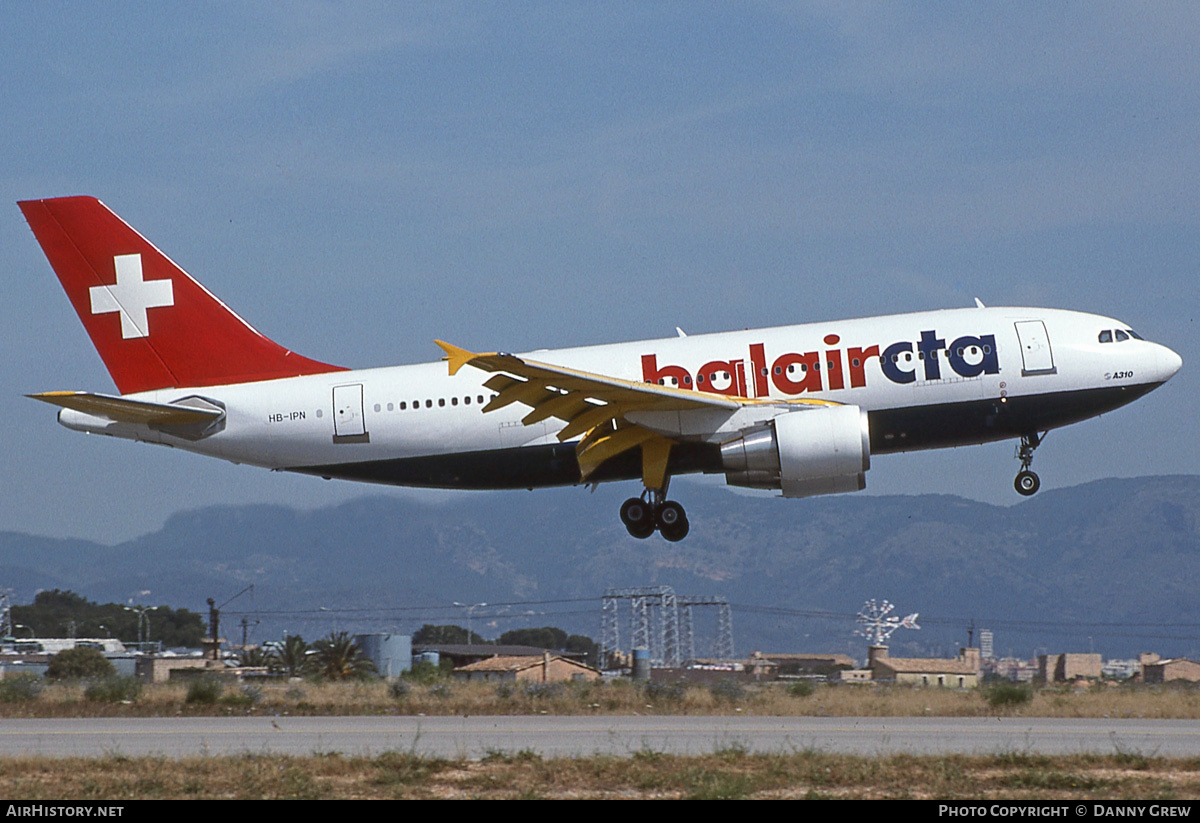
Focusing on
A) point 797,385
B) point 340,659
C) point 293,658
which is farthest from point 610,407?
point 293,658

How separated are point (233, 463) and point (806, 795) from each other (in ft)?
63.8

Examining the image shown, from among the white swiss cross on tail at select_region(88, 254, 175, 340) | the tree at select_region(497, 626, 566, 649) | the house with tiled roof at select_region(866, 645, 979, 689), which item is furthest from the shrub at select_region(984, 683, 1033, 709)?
the tree at select_region(497, 626, 566, 649)

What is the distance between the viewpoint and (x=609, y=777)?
1903 centimetres

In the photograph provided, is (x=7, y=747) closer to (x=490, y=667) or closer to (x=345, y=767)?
(x=345, y=767)

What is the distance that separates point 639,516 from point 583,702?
249 inches

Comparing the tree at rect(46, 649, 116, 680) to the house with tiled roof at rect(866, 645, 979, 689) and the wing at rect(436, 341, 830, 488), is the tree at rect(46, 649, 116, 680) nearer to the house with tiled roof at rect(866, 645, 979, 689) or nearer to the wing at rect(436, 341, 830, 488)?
the house with tiled roof at rect(866, 645, 979, 689)

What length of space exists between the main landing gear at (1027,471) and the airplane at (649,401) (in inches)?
2.0

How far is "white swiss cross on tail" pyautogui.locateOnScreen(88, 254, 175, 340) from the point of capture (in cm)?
3462

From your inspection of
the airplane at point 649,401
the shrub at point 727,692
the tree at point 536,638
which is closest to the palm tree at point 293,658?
the shrub at point 727,692

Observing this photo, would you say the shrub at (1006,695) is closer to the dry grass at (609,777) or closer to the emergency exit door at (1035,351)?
the emergency exit door at (1035,351)

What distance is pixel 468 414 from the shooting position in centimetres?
3150

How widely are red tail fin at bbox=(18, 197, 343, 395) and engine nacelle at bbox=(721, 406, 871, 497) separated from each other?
10.2m

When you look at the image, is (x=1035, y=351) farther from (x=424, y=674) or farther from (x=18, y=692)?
(x=424, y=674)
